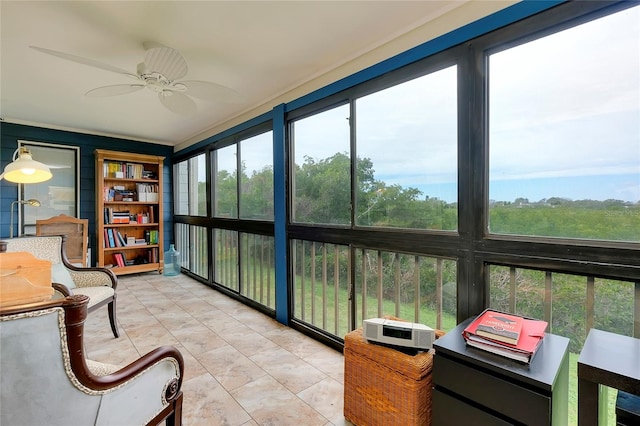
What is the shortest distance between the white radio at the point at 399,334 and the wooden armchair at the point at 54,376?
112 cm

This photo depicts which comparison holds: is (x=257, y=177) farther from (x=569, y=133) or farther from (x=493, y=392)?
(x=493, y=392)

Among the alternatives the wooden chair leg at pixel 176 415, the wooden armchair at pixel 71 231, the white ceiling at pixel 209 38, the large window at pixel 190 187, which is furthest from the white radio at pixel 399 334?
the wooden armchair at pixel 71 231

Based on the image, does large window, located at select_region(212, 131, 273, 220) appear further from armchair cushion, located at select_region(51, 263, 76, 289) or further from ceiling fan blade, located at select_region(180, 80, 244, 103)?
armchair cushion, located at select_region(51, 263, 76, 289)

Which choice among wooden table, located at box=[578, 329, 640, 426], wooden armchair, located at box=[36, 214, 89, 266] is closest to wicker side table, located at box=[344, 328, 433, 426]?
wooden table, located at box=[578, 329, 640, 426]

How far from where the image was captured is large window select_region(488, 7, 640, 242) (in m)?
1.33

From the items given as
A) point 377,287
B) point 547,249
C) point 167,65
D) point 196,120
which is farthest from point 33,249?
point 547,249

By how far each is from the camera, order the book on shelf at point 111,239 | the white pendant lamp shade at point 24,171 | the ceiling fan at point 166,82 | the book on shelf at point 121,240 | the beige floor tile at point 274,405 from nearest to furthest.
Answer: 1. the beige floor tile at point 274,405
2. the ceiling fan at point 166,82
3. the white pendant lamp shade at point 24,171
4. the book on shelf at point 111,239
5. the book on shelf at point 121,240

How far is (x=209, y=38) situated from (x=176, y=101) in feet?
2.38

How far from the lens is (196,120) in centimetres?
420

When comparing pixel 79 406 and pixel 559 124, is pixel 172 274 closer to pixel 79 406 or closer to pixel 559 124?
pixel 79 406

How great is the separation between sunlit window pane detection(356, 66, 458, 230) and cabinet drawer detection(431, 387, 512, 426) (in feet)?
3.14

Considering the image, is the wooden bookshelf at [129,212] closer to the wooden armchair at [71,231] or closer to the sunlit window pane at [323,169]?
the wooden armchair at [71,231]

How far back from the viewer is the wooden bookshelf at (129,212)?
15.8 ft

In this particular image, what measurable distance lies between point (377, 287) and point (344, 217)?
64 centimetres
